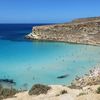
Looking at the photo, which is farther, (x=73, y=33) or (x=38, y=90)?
(x=73, y=33)

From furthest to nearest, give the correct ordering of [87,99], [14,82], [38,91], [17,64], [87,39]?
[87,39], [17,64], [14,82], [38,91], [87,99]

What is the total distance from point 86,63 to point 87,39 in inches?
1469

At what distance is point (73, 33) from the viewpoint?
286 ft

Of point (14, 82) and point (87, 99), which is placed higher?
point (87, 99)

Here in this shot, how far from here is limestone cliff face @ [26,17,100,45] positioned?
81.5m

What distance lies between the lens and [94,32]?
85188 mm

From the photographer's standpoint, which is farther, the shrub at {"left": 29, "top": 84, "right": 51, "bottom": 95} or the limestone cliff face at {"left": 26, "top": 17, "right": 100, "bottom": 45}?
the limestone cliff face at {"left": 26, "top": 17, "right": 100, "bottom": 45}

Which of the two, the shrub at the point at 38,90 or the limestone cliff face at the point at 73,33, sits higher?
the shrub at the point at 38,90

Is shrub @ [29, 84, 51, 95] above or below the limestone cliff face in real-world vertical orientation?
A: above

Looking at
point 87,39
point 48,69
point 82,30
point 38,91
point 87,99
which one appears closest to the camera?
point 87,99

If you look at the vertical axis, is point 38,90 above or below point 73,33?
above

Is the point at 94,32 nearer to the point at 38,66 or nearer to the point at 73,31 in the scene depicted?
the point at 73,31

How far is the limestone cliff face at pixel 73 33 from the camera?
81.5 meters

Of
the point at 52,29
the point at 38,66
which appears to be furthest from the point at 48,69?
the point at 52,29
